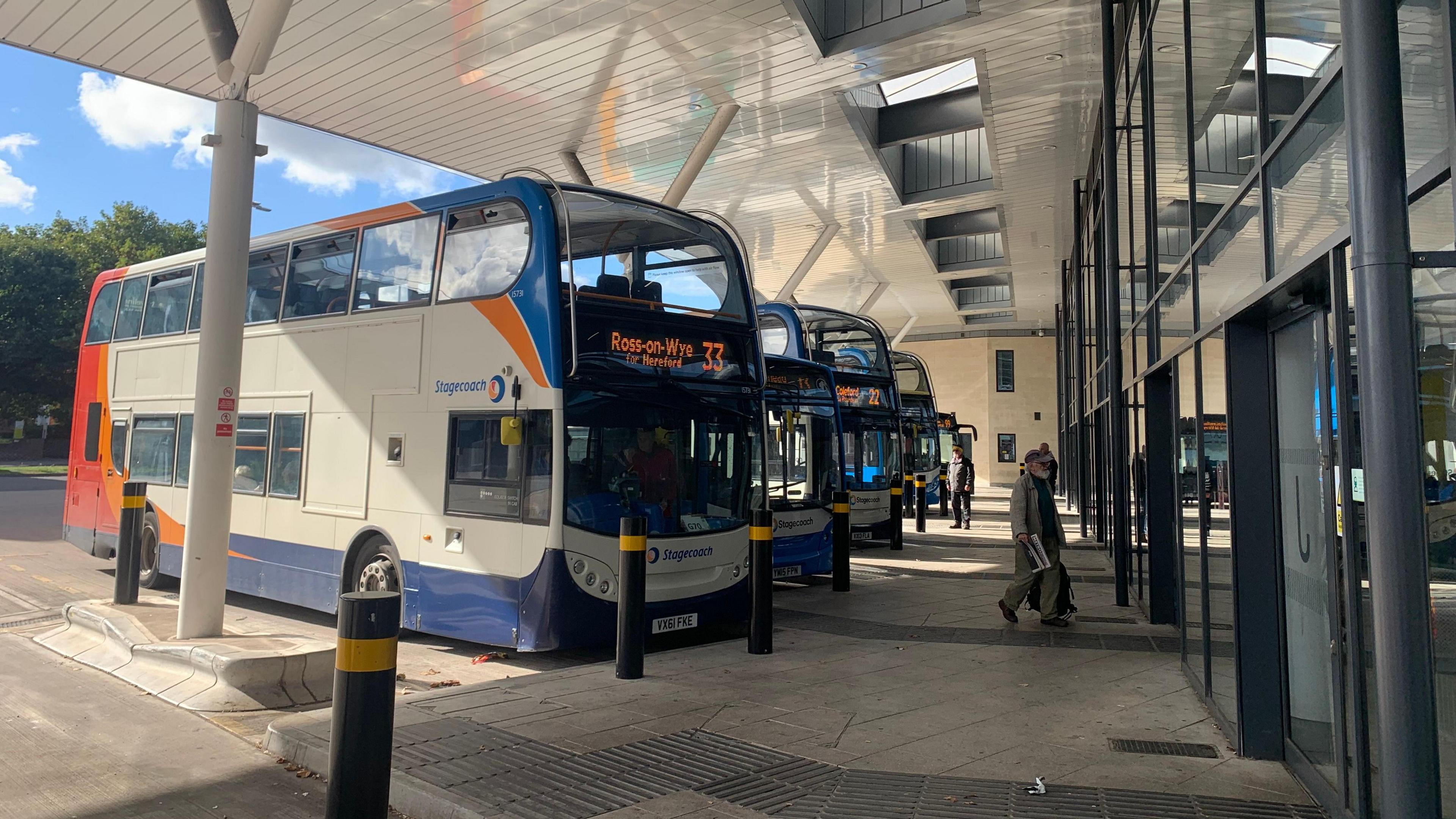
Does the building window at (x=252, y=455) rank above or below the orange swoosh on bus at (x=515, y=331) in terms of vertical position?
below

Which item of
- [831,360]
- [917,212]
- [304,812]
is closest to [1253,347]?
[304,812]

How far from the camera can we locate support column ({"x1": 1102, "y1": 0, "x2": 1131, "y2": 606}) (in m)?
10.3

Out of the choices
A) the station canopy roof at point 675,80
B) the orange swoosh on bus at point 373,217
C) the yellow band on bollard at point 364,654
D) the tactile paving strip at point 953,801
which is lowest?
the tactile paving strip at point 953,801

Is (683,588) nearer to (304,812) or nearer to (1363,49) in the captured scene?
(304,812)

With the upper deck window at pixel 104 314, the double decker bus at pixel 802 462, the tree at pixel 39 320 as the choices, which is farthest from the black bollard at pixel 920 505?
the tree at pixel 39 320

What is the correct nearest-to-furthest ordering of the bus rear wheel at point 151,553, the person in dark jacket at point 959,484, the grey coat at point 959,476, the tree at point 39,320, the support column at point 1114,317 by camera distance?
the support column at point 1114,317 → the bus rear wheel at point 151,553 → the person in dark jacket at point 959,484 → the grey coat at point 959,476 → the tree at point 39,320

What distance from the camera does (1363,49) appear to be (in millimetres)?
3025

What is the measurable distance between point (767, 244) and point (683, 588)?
19521 mm

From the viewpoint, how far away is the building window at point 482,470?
24.4 feet

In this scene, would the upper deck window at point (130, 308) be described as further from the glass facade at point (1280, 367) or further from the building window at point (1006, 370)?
the building window at point (1006, 370)

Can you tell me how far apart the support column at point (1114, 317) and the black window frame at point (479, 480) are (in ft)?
21.1

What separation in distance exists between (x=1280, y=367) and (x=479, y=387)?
5523 millimetres

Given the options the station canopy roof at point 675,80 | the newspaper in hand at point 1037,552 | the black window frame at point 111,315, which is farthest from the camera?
the black window frame at point 111,315

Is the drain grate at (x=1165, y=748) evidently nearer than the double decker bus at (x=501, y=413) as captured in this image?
Yes
